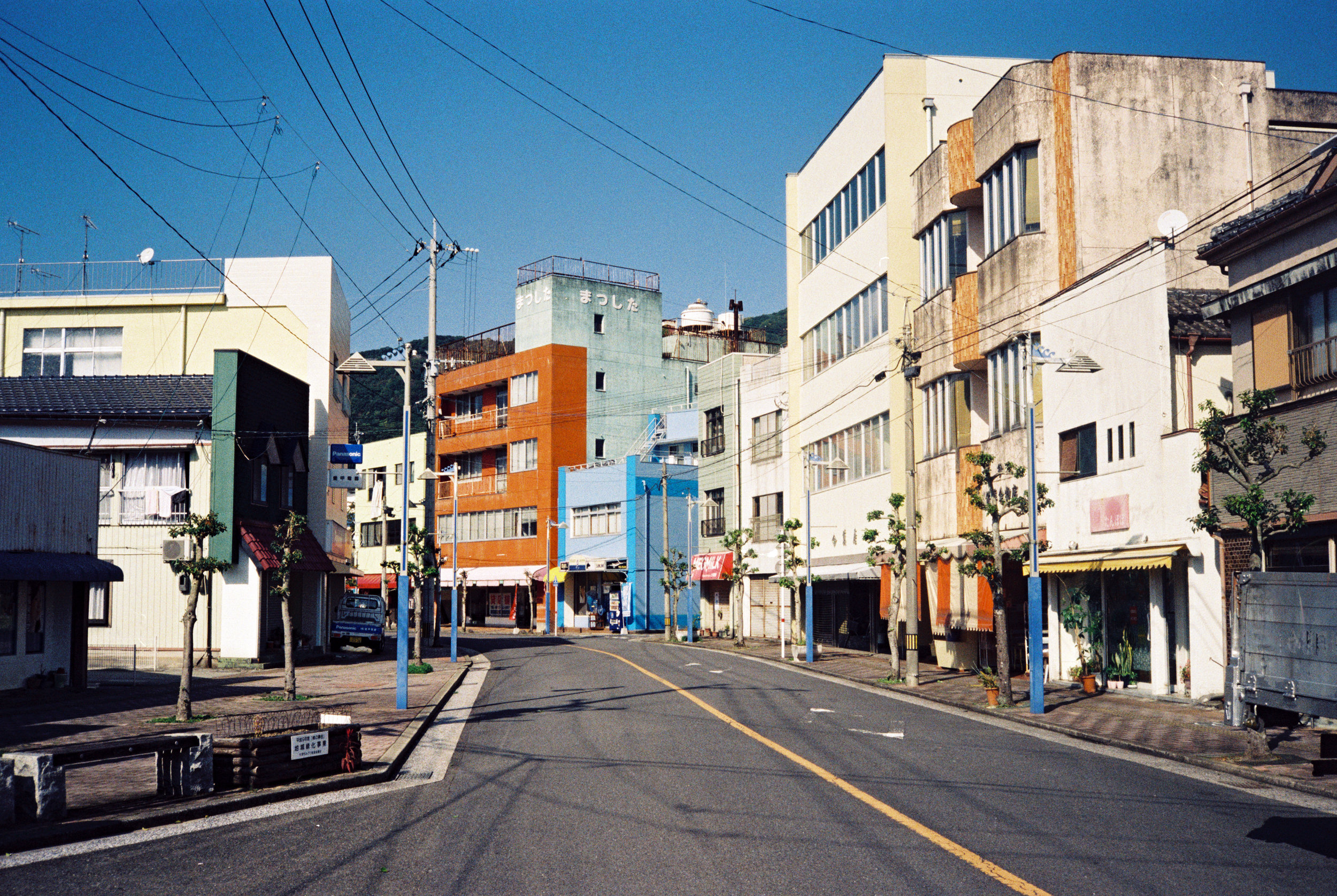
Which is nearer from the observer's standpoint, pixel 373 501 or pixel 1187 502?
pixel 1187 502

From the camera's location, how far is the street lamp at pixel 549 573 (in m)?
69.0

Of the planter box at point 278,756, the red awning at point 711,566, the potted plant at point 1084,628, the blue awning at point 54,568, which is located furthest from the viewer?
the red awning at point 711,566

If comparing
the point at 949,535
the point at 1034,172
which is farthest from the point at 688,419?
the point at 1034,172

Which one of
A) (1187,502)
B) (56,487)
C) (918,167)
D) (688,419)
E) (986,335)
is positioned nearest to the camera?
(1187,502)

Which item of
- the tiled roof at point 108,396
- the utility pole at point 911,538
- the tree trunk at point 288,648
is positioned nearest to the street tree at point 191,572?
the tree trunk at point 288,648

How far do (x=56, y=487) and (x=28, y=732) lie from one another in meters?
8.21

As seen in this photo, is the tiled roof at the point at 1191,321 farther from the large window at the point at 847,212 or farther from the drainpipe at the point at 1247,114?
the large window at the point at 847,212

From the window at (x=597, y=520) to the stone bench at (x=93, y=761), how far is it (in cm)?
5479

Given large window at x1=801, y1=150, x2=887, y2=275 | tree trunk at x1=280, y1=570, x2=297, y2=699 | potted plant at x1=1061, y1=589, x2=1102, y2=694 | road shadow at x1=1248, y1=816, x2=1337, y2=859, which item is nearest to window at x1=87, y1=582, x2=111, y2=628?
tree trunk at x1=280, y1=570, x2=297, y2=699

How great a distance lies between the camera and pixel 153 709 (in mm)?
20828

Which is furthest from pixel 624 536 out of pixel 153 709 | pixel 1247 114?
pixel 153 709

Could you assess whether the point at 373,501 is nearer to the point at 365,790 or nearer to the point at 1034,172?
the point at 1034,172

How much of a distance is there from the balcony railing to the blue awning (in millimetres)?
→ 23719

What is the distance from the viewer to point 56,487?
78.5 ft
